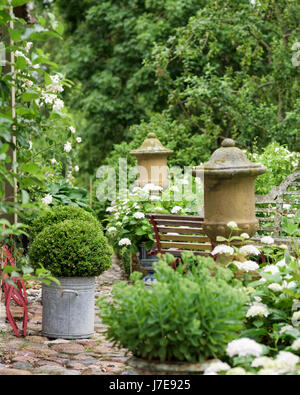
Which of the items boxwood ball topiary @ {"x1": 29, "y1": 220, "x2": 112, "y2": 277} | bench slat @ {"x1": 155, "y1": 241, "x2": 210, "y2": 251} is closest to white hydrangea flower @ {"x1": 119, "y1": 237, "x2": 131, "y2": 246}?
bench slat @ {"x1": 155, "y1": 241, "x2": 210, "y2": 251}

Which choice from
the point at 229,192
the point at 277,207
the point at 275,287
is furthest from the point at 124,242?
the point at 275,287

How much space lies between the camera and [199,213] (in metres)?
7.94

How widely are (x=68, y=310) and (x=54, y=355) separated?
67 centimetres

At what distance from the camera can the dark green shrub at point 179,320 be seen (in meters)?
2.86

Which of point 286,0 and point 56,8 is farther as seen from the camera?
point 56,8

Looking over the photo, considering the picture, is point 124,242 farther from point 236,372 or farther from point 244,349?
point 236,372

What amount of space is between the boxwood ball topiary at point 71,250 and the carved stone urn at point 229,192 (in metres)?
1.00

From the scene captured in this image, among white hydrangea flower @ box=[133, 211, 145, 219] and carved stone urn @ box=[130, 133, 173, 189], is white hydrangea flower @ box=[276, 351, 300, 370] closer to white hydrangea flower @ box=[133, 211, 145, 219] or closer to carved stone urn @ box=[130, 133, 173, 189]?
white hydrangea flower @ box=[133, 211, 145, 219]

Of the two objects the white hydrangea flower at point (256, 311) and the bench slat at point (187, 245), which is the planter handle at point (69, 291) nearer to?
the bench slat at point (187, 245)

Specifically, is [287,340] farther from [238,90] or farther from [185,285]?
[238,90]

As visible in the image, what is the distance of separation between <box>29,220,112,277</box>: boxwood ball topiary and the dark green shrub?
7.40 ft

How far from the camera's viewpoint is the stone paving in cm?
431

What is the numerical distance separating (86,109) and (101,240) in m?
11.0
